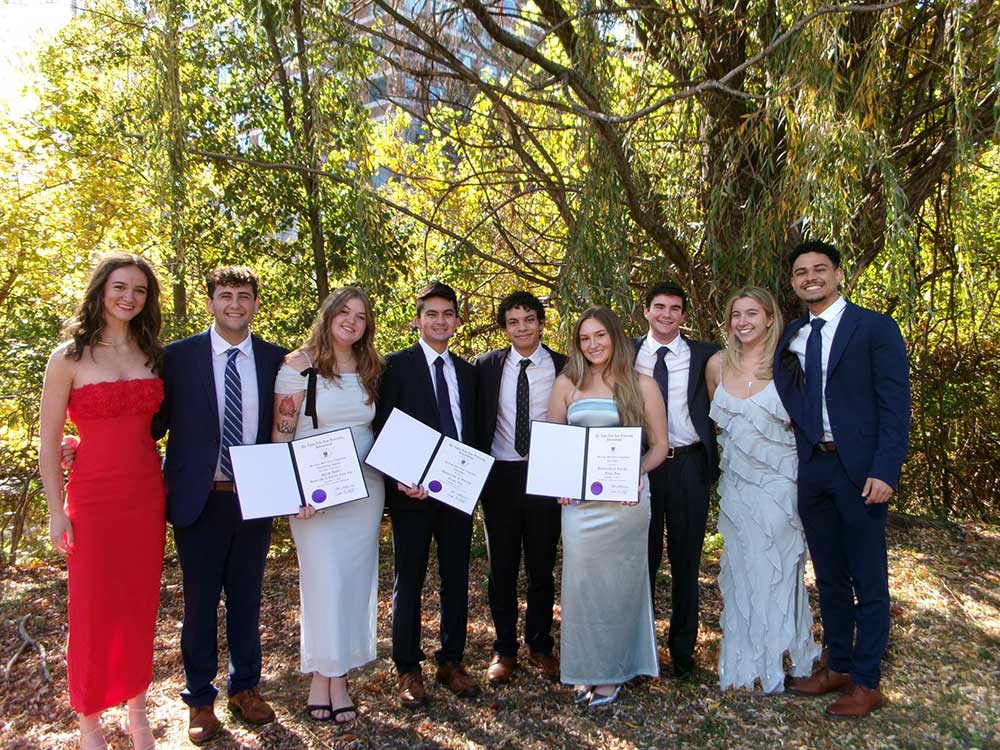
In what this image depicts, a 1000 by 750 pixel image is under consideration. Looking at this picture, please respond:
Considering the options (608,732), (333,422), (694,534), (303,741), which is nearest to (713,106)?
(694,534)

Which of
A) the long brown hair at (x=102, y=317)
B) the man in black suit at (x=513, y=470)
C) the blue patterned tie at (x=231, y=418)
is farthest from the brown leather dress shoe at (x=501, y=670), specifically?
the long brown hair at (x=102, y=317)

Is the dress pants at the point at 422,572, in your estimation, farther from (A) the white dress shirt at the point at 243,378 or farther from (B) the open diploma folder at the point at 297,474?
(A) the white dress shirt at the point at 243,378

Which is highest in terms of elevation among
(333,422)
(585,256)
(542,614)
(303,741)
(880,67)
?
(880,67)

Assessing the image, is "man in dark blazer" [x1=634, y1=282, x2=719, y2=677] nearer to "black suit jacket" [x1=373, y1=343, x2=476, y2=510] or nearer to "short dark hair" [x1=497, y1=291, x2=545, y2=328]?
"short dark hair" [x1=497, y1=291, x2=545, y2=328]

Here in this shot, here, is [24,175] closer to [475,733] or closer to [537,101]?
[537,101]

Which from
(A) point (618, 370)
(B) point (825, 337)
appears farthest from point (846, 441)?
(A) point (618, 370)

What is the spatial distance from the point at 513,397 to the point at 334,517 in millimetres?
1040

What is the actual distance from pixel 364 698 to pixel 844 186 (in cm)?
328

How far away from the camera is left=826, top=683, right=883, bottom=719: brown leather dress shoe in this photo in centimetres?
342

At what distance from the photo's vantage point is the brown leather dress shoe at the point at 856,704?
3.42 m

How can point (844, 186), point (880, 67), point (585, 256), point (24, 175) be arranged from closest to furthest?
1. point (844, 186)
2. point (880, 67)
3. point (585, 256)
4. point (24, 175)

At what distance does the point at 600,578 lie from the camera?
362 cm

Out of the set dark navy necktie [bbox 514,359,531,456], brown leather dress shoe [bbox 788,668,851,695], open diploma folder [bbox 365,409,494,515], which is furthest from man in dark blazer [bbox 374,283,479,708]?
brown leather dress shoe [bbox 788,668,851,695]

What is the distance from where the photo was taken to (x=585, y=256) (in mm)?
4328
